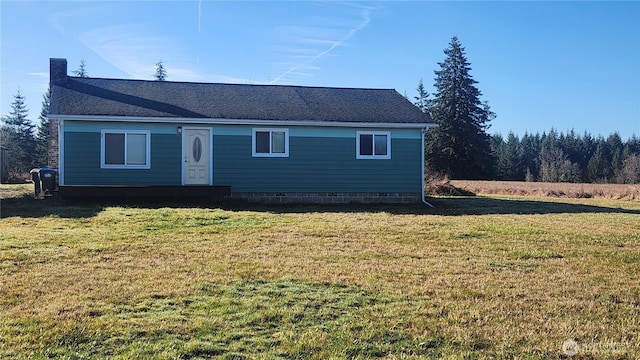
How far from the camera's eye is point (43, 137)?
132 feet

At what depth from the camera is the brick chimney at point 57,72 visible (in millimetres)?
15578

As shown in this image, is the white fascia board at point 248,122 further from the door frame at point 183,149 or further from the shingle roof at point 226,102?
the door frame at point 183,149

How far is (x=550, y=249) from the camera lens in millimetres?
7590

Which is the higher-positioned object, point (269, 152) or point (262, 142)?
point (262, 142)

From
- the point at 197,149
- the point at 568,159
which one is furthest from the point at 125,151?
the point at 568,159

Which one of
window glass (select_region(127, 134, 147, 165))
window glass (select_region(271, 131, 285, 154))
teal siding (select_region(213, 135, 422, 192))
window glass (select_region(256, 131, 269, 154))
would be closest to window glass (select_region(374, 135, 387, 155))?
teal siding (select_region(213, 135, 422, 192))

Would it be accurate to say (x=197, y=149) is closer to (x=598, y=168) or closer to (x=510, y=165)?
(x=510, y=165)

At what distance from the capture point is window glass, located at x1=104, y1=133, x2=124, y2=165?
14039mm

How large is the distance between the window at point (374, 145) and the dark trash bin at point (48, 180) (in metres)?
8.94

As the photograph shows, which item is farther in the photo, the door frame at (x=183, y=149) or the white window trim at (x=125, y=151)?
the door frame at (x=183, y=149)

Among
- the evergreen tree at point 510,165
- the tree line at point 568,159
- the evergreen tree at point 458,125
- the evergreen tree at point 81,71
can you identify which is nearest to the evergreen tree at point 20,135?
the evergreen tree at point 81,71

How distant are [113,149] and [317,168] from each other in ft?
19.3

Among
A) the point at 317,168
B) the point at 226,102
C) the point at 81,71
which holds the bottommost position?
the point at 317,168

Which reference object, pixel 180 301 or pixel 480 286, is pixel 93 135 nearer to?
pixel 180 301
